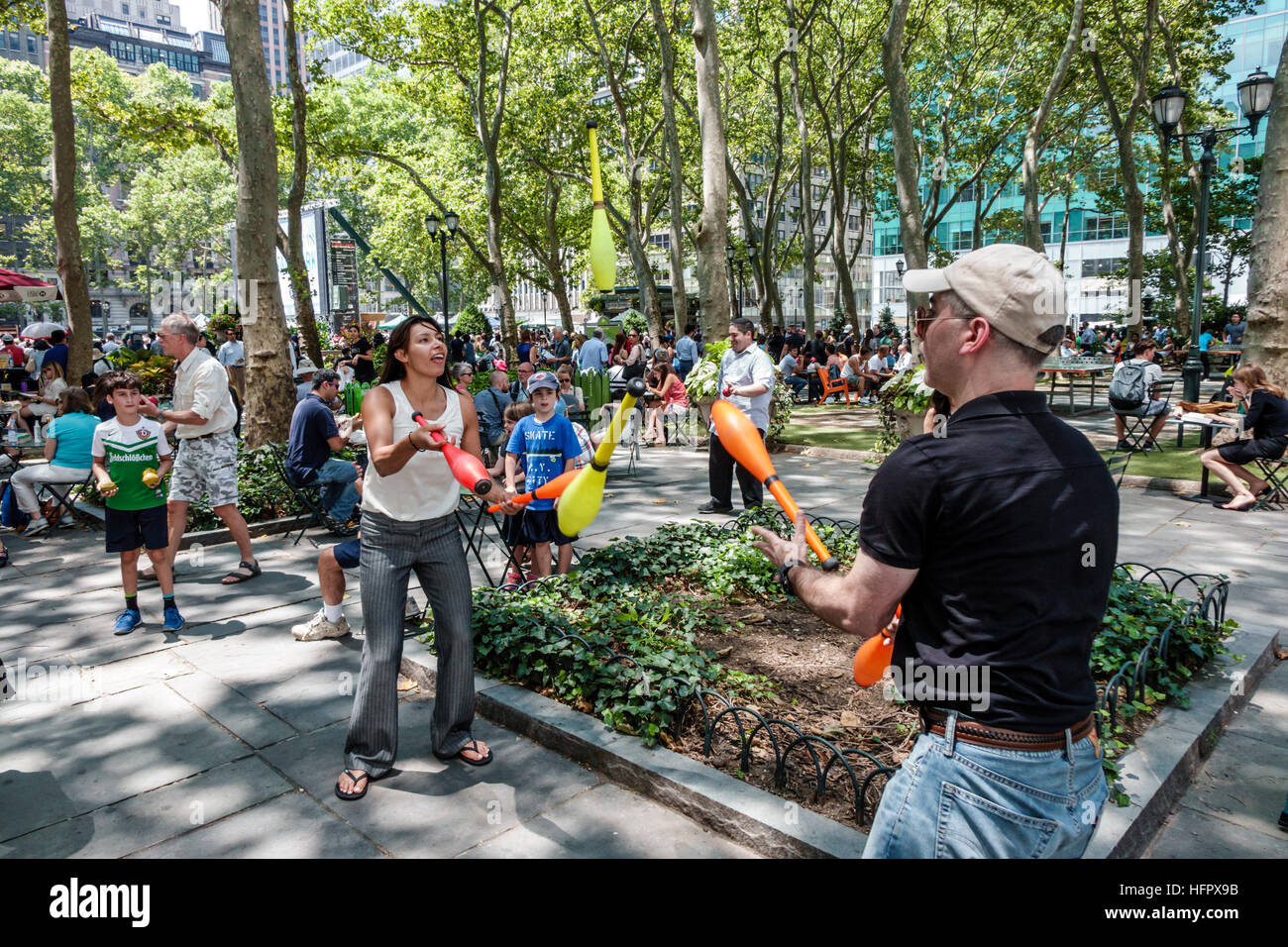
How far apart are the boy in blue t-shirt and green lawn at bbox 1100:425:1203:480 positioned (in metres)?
6.61

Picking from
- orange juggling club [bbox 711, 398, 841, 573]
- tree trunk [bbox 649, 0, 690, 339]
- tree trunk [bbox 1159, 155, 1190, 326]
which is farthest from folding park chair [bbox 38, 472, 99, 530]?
tree trunk [bbox 1159, 155, 1190, 326]

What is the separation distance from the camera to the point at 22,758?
13.3 ft

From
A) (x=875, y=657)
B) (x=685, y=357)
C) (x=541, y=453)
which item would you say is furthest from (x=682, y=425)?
(x=875, y=657)

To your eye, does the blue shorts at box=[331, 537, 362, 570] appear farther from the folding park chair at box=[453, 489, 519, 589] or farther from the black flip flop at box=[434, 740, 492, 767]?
the black flip flop at box=[434, 740, 492, 767]

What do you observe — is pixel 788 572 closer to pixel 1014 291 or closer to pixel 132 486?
pixel 1014 291

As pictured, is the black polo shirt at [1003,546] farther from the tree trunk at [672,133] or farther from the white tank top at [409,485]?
the tree trunk at [672,133]

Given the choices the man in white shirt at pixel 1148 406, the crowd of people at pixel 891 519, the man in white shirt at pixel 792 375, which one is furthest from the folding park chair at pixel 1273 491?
the man in white shirt at pixel 792 375

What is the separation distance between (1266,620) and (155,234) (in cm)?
7001

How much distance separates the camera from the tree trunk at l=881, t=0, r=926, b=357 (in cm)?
1187

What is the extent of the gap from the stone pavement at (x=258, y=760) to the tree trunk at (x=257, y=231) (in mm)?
3623

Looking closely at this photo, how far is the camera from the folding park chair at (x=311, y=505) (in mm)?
7684

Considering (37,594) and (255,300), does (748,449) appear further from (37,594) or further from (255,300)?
(255,300)

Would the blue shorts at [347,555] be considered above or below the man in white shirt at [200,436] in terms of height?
below
